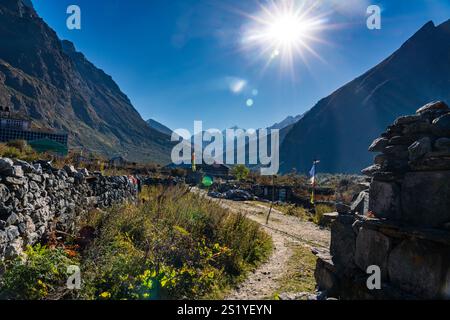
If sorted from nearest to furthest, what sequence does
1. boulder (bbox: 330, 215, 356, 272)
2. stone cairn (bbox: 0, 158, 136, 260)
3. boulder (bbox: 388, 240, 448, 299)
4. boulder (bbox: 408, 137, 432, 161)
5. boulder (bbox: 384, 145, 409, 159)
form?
1. boulder (bbox: 388, 240, 448, 299)
2. boulder (bbox: 408, 137, 432, 161)
3. boulder (bbox: 384, 145, 409, 159)
4. stone cairn (bbox: 0, 158, 136, 260)
5. boulder (bbox: 330, 215, 356, 272)

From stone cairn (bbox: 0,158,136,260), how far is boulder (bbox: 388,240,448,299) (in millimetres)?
5447

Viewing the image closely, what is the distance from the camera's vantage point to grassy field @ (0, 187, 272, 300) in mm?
4305

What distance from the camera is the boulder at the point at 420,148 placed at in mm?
3620

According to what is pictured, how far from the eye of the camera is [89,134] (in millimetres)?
131750

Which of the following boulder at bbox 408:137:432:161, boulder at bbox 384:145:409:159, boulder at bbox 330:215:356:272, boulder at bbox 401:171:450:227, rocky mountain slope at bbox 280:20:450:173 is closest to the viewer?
boulder at bbox 401:171:450:227

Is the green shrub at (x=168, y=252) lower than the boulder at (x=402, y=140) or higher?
lower

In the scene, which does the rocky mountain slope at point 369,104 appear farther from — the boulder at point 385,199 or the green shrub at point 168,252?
the boulder at point 385,199

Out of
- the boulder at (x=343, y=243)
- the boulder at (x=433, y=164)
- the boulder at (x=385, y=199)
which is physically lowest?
the boulder at (x=343, y=243)

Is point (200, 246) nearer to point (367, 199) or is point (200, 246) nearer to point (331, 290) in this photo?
Result: point (331, 290)

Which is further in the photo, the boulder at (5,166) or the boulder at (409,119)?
the boulder at (5,166)

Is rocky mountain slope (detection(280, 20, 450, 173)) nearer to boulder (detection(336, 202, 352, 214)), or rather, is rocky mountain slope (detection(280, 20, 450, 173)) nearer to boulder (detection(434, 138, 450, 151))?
boulder (detection(336, 202, 352, 214))

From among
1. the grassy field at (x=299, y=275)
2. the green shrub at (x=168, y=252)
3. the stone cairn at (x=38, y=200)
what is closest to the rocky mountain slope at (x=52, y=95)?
the stone cairn at (x=38, y=200)

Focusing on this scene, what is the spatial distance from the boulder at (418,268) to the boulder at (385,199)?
0.46 m

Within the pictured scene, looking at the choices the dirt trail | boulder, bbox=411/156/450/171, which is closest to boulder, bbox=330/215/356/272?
the dirt trail
